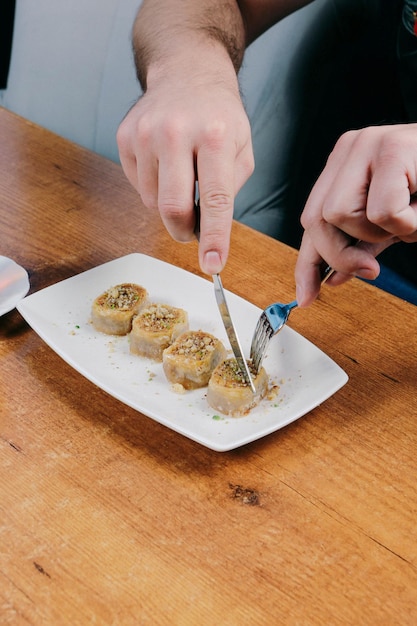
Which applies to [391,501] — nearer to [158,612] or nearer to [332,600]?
[332,600]

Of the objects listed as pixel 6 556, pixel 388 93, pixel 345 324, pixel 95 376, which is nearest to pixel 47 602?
pixel 6 556

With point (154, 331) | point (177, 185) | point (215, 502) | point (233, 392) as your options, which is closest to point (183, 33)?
point (177, 185)

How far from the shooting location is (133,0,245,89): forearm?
119cm

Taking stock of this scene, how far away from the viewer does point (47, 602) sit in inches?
25.9

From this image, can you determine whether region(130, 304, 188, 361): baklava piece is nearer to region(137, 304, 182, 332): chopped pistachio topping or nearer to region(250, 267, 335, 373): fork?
region(137, 304, 182, 332): chopped pistachio topping

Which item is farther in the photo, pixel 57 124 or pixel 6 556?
pixel 57 124

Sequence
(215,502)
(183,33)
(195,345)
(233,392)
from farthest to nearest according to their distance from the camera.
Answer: (183,33) < (195,345) < (233,392) < (215,502)

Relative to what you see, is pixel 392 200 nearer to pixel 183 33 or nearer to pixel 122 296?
pixel 122 296

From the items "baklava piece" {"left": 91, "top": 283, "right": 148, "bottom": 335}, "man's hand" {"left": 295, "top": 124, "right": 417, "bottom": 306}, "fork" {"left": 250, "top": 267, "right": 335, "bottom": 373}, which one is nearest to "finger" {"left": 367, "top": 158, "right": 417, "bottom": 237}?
"man's hand" {"left": 295, "top": 124, "right": 417, "bottom": 306}

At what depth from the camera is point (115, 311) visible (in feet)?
3.35

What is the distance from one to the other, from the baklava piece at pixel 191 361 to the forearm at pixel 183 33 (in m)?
0.46

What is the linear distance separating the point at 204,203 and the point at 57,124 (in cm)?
148

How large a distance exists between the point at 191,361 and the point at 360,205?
0.29 m

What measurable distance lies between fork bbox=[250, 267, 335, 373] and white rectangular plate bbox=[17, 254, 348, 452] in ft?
0.11
